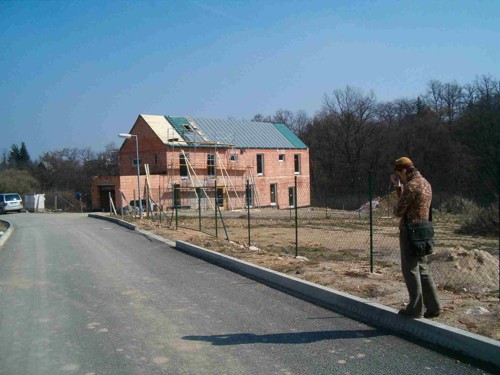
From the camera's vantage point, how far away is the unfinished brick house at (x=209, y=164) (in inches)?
1676

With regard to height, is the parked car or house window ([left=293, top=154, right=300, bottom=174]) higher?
house window ([left=293, top=154, right=300, bottom=174])

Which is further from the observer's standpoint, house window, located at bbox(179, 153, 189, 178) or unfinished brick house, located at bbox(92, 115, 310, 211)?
house window, located at bbox(179, 153, 189, 178)

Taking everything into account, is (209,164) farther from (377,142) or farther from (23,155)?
(23,155)

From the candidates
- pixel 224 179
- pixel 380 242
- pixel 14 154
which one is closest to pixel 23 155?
pixel 14 154

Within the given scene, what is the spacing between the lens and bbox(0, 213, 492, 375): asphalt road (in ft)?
16.0

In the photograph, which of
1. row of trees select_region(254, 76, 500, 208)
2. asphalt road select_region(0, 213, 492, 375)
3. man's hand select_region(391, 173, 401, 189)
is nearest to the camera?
asphalt road select_region(0, 213, 492, 375)

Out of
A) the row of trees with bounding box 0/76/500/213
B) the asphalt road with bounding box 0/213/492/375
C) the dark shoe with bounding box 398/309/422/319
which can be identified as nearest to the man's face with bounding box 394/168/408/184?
the dark shoe with bounding box 398/309/422/319

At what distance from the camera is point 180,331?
611 centimetres

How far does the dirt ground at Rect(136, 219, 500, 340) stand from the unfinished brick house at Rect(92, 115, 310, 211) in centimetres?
2867

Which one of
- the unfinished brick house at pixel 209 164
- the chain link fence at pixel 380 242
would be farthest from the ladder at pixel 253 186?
the chain link fence at pixel 380 242

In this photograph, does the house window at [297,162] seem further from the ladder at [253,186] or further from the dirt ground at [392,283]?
the dirt ground at [392,283]

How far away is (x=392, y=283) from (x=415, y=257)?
268cm

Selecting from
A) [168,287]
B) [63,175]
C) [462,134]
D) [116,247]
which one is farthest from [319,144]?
[168,287]

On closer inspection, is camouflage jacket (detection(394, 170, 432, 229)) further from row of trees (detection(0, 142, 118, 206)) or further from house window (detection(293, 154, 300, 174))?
row of trees (detection(0, 142, 118, 206))
